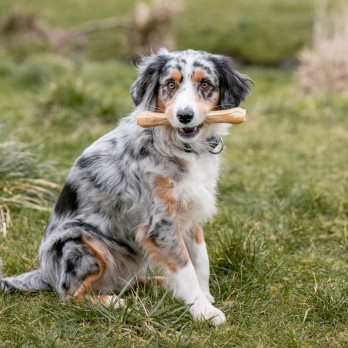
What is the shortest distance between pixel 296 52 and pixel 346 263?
1609cm

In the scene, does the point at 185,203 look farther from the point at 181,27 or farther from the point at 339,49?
the point at 181,27

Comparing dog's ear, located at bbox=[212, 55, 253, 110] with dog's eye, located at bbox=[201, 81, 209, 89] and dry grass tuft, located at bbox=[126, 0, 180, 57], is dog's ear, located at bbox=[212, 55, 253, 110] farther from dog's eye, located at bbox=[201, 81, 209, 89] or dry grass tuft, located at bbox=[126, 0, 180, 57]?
dry grass tuft, located at bbox=[126, 0, 180, 57]

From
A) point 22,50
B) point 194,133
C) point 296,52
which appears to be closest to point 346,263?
point 194,133

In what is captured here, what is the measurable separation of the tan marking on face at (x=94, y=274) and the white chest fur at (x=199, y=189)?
59 centimetres

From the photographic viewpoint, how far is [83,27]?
71.7 feet

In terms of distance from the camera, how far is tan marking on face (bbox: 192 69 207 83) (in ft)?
14.1

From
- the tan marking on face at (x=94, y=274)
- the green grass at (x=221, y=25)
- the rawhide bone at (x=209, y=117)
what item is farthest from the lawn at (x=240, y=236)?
the green grass at (x=221, y=25)

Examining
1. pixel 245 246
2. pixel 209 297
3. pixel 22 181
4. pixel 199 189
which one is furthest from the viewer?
pixel 22 181

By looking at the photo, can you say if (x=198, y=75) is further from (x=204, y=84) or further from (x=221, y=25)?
(x=221, y=25)

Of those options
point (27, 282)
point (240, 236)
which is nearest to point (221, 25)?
point (240, 236)

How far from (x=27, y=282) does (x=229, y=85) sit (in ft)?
6.20

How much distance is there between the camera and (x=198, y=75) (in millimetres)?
4305

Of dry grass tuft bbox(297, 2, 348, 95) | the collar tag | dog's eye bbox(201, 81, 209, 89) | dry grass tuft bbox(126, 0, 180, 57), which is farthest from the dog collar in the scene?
dry grass tuft bbox(126, 0, 180, 57)

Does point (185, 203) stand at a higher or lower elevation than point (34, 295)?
higher
